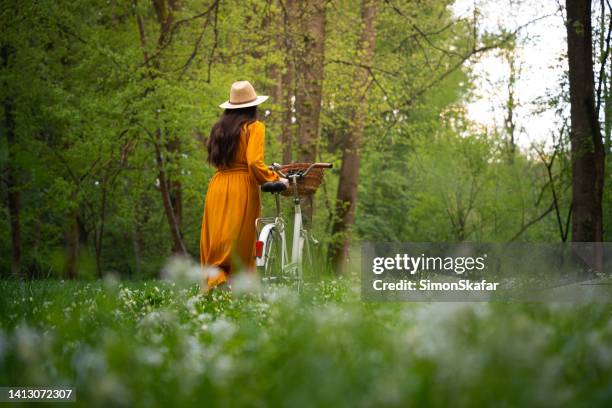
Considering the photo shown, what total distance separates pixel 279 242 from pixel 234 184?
2.71ft

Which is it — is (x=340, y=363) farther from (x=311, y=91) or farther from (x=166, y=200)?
(x=166, y=200)

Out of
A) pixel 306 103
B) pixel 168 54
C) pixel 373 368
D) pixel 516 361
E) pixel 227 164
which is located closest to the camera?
pixel 516 361

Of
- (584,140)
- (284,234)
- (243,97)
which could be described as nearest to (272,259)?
(284,234)

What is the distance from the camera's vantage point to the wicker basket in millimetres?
8359

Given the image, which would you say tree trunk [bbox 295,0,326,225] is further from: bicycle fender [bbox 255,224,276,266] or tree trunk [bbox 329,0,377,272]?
bicycle fender [bbox 255,224,276,266]

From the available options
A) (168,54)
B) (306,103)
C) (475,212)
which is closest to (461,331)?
(306,103)

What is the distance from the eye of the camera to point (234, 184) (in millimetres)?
8047

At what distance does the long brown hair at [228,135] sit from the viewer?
26.0 ft

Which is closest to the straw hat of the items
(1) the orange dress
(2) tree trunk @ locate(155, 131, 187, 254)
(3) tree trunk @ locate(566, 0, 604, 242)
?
(1) the orange dress

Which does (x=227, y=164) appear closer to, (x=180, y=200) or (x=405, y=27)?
(x=180, y=200)

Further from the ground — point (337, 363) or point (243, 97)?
point (243, 97)

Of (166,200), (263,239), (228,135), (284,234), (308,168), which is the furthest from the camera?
(166,200)

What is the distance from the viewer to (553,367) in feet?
7.04

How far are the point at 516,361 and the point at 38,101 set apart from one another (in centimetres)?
1725
